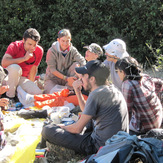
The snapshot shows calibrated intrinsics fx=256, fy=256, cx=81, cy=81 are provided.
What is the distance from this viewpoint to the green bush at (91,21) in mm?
7105

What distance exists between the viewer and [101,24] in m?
7.53

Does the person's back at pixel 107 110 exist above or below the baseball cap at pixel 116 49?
below

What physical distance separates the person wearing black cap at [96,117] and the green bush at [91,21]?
4.43 m

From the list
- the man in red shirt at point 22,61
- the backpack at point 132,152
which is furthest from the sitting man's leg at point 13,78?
the backpack at point 132,152

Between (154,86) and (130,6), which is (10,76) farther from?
(130,6)

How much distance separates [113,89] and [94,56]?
2362mm

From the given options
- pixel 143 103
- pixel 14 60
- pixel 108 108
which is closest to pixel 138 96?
pixel 143 103

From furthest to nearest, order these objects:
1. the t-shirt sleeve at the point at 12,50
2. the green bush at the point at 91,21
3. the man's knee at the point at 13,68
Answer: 1. the green bush at the point at 91,21
2. the t-shirt sleeve at the point at 12,50
3. the man's knee at the point at 13,68

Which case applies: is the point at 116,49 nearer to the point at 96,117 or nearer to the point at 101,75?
the point at 101,75

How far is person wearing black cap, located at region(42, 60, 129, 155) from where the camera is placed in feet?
9.07

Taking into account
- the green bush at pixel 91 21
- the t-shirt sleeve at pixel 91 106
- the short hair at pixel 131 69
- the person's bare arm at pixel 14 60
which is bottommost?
the t-shirt sleeve at pixel 91 106

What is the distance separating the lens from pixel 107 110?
110 inches

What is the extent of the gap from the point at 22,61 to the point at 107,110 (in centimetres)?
301

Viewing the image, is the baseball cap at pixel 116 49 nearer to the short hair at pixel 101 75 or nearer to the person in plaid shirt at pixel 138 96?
the person in plaid shirt at pixel 138 96
